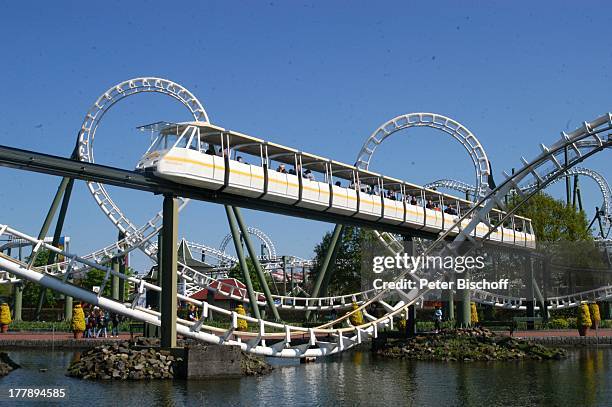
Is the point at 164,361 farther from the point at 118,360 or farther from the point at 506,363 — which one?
the point at 506,363

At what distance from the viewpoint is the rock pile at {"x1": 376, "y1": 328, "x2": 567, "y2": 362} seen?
35125 millimetres

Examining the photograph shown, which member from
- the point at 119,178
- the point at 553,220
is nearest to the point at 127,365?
the point at 119,178

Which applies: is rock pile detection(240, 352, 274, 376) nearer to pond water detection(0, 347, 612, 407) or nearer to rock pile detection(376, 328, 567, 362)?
pond water detection(0, 347, 612, 407)

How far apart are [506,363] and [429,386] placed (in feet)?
31.8

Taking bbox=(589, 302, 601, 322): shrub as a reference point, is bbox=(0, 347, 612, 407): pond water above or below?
below

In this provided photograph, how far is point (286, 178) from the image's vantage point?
3203cm

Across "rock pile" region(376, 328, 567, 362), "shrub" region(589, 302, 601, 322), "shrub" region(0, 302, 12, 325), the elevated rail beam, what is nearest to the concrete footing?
the elevated rail beam

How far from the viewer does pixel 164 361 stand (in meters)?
26.1

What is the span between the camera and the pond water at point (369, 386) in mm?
21109

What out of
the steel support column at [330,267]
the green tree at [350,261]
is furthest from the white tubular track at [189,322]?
the green tree at [350,261]

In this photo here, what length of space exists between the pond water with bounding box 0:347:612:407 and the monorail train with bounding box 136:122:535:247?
6.96 m

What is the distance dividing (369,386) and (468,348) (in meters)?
11.9

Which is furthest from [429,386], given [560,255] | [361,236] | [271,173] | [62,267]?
[361,236]

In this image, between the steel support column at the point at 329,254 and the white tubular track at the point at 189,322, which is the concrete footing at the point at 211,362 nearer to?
the white tubular track at the point at 189,322
